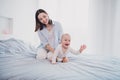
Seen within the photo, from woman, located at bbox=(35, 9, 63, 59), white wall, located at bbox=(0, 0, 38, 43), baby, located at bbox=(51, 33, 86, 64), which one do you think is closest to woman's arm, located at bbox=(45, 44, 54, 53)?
woman, located at bbox=(35, 9, 63, 59)

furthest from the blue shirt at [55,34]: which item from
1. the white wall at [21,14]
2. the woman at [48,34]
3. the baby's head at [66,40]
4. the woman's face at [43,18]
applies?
the white wall at [21,14]

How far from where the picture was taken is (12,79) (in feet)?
3.74

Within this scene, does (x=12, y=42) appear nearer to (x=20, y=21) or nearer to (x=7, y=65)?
(x=20, y=21)

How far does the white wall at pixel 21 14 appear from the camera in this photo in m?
2.75

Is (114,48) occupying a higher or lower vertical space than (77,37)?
lower

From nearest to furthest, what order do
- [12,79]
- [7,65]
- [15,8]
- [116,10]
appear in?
[12,79] < [7,65] < [15,8] < [116,10]

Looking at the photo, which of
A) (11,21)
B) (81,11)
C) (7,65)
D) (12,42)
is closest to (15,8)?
(11,21)

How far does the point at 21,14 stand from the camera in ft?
9.73

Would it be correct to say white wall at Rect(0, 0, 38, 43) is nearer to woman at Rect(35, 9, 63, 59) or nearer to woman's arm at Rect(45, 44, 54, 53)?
woman at Rect(35, 9, 63, 59)

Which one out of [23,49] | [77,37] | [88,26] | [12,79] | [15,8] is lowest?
[12,79]

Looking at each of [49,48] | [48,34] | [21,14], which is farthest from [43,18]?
[21,14]

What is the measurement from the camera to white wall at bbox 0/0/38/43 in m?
2.75

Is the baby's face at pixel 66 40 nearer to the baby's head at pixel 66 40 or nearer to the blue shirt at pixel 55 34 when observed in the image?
the baby's head at pixel 66 40

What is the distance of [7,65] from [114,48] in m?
2.32
